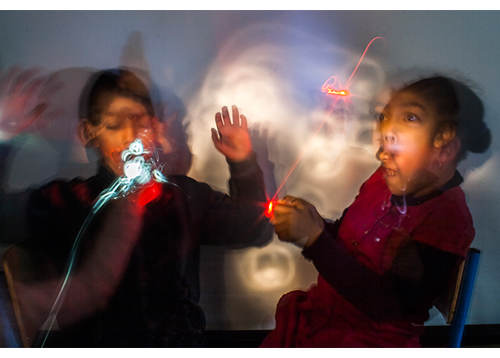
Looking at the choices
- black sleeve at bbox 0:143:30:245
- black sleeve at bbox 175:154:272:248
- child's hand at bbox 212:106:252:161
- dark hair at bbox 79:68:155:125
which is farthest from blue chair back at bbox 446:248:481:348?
black sleeve at bbox 0:143:30:245

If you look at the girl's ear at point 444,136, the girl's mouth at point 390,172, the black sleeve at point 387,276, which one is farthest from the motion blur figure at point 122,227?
the girl's ear at point 444,136

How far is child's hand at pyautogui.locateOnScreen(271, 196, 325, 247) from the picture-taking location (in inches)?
35.6

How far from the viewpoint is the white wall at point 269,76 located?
34.8 inches

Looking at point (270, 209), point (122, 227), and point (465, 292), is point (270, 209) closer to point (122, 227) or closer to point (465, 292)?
point (122, 227)

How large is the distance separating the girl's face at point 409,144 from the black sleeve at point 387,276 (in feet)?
0.57

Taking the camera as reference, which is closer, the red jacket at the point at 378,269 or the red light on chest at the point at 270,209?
the red jacket at the point at 378,269

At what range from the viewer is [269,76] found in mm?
910

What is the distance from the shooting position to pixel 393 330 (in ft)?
2.91

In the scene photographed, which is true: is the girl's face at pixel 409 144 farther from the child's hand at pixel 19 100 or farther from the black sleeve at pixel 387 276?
the child's hand at pixel 19 100

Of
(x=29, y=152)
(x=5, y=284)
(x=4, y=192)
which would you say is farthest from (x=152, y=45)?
(x=5, y=284)

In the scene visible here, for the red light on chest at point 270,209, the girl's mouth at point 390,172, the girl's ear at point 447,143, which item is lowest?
the red light on chest at point 270,209

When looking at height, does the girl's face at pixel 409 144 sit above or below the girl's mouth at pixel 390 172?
above

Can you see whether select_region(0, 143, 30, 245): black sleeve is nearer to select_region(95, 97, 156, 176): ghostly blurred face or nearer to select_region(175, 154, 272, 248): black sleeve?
select_region(95, 97, 156, 176): ghostly blurred face
